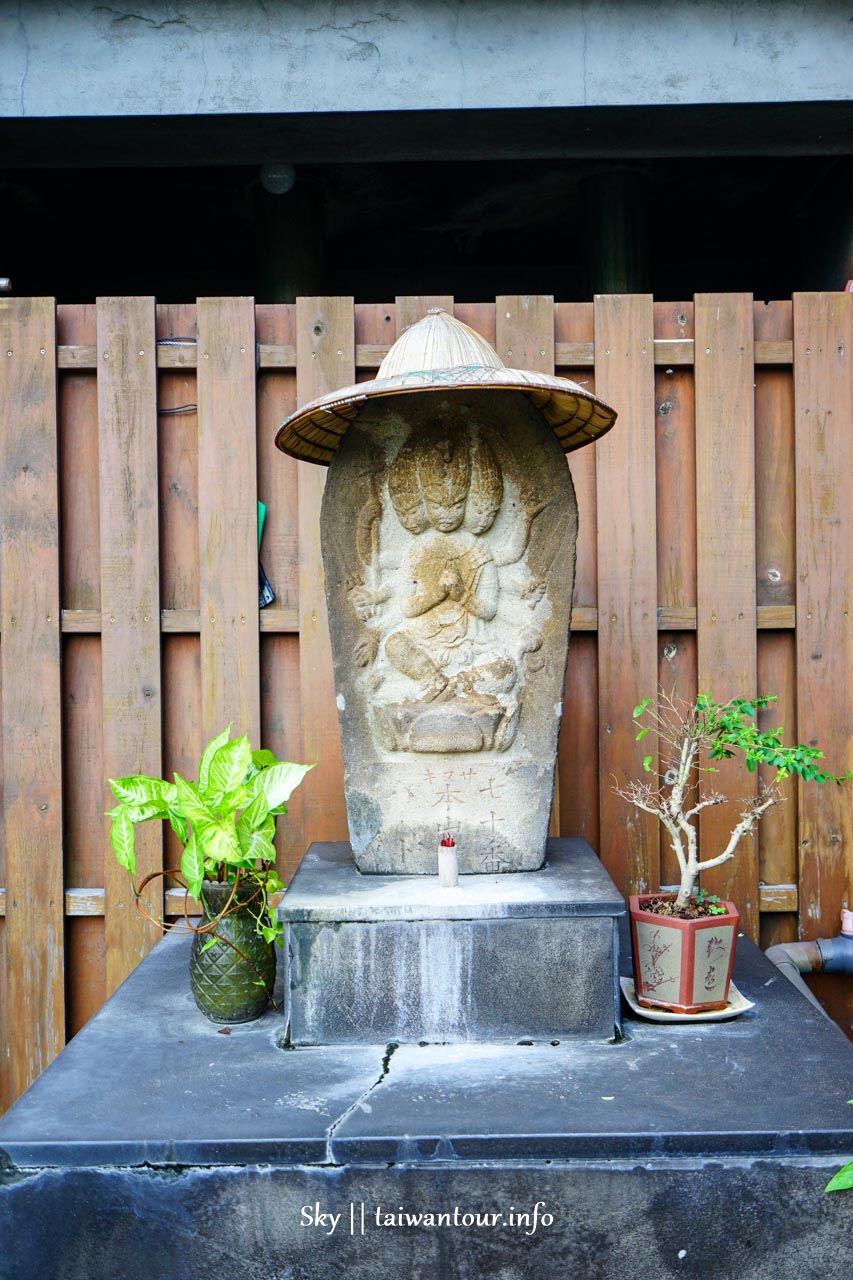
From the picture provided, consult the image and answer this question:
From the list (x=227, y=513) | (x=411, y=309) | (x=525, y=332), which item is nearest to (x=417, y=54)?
(x=411, y=309)

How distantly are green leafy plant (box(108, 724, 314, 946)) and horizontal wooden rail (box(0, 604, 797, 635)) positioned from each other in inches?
27.4

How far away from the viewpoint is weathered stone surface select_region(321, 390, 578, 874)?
292 cm

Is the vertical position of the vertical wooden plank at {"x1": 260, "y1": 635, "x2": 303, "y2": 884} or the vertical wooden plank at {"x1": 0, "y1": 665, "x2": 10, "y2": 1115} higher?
the vertical wooden plank at {"x1": 260, "y1": 635, "x2": 303, "y2": 884}

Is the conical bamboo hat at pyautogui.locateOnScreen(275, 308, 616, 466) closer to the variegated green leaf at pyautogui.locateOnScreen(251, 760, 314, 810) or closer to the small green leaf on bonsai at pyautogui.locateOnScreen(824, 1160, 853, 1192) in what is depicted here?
the variegated green leaf at pyautogui.locateOnScreen(251, 760, 314, 810)

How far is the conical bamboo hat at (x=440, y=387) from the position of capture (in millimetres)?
2555

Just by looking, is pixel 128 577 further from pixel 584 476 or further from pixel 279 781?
pixel 584 476

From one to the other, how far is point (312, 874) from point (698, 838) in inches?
50.8

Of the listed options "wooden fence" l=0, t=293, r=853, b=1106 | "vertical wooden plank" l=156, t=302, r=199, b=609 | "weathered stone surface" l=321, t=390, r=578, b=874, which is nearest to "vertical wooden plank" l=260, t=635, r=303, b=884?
"wooden fence" l=0, t=293, r=853, b=1106

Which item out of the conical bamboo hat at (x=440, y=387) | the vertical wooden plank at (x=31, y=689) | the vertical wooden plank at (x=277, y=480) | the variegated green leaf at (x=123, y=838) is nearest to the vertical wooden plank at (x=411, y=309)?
the vertical wooden plank at (x=277, y=480)

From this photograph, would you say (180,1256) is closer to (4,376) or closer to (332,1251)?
(332,1251)

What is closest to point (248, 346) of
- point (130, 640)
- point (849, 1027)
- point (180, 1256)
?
point (130, 640)

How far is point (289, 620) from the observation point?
3.45 m

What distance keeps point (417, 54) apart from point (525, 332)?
1104mm

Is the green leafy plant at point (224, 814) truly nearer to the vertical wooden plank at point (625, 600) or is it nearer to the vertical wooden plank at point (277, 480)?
the vertical wooden plank at point (277, 480)
